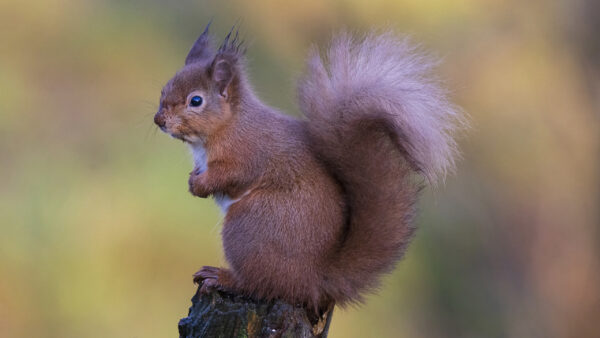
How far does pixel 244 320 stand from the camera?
2275mm

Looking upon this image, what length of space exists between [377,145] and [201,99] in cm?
57

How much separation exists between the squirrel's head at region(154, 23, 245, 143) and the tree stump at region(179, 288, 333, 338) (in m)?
0.52

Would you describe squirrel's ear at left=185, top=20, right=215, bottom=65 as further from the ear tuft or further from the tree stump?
the tree stump

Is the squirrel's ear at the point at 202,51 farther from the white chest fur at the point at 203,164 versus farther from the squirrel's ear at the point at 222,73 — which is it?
the white chest fur at the point at 203,164

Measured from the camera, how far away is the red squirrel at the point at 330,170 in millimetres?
2406

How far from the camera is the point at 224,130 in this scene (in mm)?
2648

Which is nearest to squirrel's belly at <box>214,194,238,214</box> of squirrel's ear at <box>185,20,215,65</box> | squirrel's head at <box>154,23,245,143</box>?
squirrel's head at <box>154,23,245,143</box>

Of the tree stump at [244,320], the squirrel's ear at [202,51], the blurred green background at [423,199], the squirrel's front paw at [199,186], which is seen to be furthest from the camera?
the blurred green background at [423,199]

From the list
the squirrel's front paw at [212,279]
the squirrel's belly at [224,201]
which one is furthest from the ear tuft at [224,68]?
the squirrel's front paw at [212,279]

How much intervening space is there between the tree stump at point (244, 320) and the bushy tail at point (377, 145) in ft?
0.53

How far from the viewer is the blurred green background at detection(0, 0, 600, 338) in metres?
4.72

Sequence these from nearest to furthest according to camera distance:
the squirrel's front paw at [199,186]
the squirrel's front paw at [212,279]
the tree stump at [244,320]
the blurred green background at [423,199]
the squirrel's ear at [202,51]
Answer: the tree stump at [244,320] → the squirrel's front paw at [212,279] → the squirrel's front paw at [199,186] → the squirrel's ear at [202,51] → the blurred green background at [423,199]

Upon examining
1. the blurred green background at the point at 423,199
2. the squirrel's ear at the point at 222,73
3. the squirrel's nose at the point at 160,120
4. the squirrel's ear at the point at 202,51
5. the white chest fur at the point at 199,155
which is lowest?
the white chest fur at the point at 199,155

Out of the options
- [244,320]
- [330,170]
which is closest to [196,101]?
[330,170]
